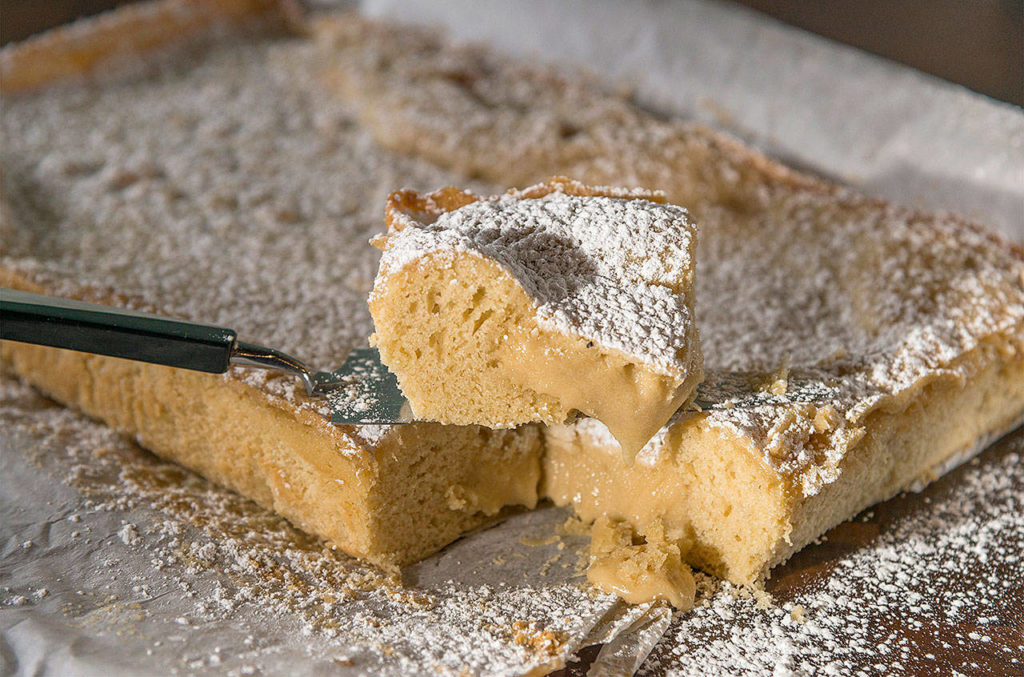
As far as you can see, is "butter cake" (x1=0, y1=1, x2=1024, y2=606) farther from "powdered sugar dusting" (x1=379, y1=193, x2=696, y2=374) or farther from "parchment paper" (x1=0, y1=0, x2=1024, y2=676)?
"powdered sugar dusting" (x1=379, y1=193, x2=696, y2=374)

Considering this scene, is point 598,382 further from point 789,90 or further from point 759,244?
point 789,90

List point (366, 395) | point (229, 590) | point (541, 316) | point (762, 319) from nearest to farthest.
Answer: point (541, 316) → point (229, 590) → point (366, 395) → point (762, 319)

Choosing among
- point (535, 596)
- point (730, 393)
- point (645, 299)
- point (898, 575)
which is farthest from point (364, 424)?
point (898, 575)

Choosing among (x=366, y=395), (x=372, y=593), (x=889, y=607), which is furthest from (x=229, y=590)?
(x=889, y=607)

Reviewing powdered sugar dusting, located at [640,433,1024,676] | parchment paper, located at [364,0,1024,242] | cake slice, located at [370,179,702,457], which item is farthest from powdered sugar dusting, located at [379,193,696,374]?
parchment paper, located at [364,0,1024,242]

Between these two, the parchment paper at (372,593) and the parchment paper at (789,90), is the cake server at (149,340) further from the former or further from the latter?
the parchment paper at (789,90)

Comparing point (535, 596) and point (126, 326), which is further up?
point (126, 326)

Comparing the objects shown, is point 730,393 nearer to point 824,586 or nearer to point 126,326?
point 824,586
